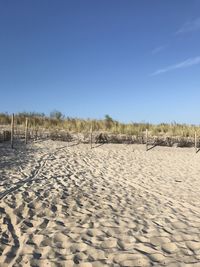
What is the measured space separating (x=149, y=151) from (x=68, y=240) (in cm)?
1357

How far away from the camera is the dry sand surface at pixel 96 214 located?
5012 millimetres

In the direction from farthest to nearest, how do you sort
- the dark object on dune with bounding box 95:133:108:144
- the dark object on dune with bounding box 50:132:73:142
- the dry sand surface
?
the dark object on dune with bounding box 95:133:108:144
the dark object on dune with bounding box 50:132:73:142
the dry sand surface

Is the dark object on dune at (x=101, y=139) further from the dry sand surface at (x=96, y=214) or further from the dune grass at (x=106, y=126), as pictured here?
the dry sand surface at (x=96, y=214)

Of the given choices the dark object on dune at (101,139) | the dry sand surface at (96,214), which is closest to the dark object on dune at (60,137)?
the dark object on dune at (101,139)

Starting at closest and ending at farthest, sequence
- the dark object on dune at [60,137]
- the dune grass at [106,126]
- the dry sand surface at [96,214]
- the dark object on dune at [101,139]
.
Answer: the dry sand surface at [96,214]
the dark object on dune at [60,137]
the dark object on dune at [101,139]
the dune grass at [106,126]

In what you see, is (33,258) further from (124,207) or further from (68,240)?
(124,207)

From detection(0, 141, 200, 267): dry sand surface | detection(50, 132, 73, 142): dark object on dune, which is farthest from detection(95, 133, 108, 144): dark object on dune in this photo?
detection(0, 141, 200, 267): dry sand surface

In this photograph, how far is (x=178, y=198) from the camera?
865 cm

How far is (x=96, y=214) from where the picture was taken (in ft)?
22.7

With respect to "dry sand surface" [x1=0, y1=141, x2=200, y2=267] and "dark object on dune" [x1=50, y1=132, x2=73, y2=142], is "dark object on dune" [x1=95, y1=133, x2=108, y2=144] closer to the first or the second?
"dark object on dune" [x1=50, y1=132, x2=73, y2=142]

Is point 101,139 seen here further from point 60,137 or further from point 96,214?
point 96,214

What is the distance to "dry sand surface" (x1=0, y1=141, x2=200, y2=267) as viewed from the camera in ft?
16.4

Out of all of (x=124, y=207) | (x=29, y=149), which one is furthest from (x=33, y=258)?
(x=29, y=149)

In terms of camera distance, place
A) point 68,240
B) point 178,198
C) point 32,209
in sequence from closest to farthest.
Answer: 1. point 68,240
2. point 32,209
3. point 178,198
